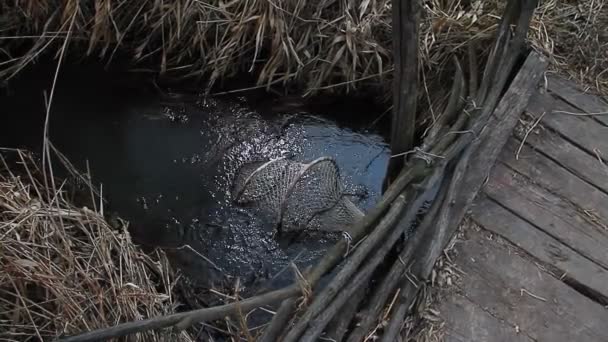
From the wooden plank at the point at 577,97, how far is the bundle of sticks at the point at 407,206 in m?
0.17

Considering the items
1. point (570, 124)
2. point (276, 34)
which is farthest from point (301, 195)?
point (570, 124)

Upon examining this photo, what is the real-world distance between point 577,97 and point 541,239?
91 cm

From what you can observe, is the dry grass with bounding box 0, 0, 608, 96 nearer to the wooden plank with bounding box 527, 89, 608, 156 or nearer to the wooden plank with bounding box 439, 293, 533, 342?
the wooden plank with bounding box 527, 89, 608, 156

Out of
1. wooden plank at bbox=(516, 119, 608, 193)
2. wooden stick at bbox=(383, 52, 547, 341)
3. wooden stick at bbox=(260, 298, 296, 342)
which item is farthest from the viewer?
wooden plank at bbox=(516, 119, 608, 193)

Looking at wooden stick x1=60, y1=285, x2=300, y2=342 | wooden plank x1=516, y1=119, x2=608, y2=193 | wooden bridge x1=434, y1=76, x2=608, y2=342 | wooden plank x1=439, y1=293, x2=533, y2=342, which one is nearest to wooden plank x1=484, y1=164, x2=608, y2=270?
wooden bridge x1=434, y1=76, x2=608, y2=342

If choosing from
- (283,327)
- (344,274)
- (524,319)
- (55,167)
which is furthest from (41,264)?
(524,319)

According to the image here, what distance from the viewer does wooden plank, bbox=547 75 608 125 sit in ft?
10.8

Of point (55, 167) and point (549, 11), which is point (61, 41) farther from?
point (549, 11)

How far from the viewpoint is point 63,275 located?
8.11ft

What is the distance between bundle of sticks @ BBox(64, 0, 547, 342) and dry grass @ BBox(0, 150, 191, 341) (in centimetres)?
35

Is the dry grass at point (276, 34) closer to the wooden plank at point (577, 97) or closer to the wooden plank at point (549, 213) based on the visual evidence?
the wooden plank at point (577, 97)

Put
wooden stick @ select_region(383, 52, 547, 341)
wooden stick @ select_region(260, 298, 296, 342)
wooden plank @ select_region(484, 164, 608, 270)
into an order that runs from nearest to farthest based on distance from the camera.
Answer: wooden stick @ select_region(260, 298, 296, 342), wooden stick @ select_region(383, 52, 547, 341), wooden plank @ select_region(484, 164, 608, 270)

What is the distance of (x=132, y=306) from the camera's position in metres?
2.52

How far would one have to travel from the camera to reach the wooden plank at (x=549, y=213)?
2725 mm
